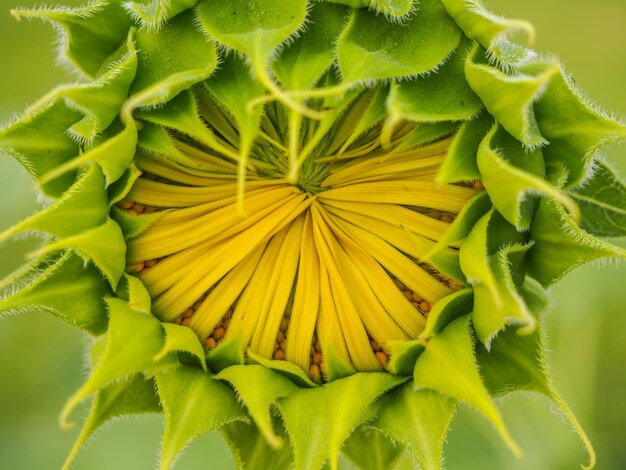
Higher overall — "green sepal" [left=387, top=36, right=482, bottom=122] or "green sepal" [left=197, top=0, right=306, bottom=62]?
"green sepal" [left=197, top=0, right=306, bottom=62]

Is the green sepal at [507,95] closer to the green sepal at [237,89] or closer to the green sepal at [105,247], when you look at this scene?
the green sepal at [237,89]

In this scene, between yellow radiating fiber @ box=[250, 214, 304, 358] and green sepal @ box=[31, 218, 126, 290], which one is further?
yellow radiating fiber @ box=[250, 214, 304, 358]

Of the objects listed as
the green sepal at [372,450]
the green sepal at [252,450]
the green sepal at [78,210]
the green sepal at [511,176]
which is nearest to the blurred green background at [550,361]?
the green sepal at [372,450]

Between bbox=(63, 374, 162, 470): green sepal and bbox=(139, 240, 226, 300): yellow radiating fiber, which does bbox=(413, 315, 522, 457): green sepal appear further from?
bbox=(63, 374, 162, 470): green sepal

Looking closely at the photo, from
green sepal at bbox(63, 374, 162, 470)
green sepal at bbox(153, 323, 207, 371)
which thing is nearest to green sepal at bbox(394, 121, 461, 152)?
green sepal at bbox(153, 323, 207, 371)

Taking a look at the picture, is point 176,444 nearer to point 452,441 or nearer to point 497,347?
point 497,347

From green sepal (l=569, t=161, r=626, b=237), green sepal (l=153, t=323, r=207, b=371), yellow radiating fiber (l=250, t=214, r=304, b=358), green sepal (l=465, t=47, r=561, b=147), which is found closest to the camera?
green sepal (l=465, t=47, r=561, b=147)

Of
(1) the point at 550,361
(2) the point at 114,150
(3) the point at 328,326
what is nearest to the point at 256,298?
(3) the point at 328,326
